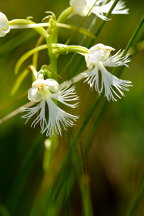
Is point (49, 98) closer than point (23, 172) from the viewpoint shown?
Yes

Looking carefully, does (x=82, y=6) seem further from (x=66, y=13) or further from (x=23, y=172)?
(x=23, y=172)

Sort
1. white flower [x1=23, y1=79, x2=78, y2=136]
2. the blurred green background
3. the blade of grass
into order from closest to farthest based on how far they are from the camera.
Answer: white flower [x1=23, y1=79, x2=78, y2=136] → the blade of grass → the blurred green background

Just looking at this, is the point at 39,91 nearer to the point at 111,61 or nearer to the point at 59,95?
the point at 59,95

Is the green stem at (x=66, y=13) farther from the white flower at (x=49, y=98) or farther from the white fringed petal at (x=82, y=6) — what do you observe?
the white flower at (x=49, y=98)

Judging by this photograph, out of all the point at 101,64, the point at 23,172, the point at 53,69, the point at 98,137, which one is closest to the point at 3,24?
the point at 53,69

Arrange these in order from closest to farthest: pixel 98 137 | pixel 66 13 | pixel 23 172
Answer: pixel 66 13 → pixel 23 172 → pixel 98 137

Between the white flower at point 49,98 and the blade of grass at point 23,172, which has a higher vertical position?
the white flower at point 49,98

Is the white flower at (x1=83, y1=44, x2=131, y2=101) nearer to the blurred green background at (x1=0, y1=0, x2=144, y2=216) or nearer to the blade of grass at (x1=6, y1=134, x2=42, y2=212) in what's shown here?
the blade of grass at (x1=6, y1=134, x2=42, y2=212)

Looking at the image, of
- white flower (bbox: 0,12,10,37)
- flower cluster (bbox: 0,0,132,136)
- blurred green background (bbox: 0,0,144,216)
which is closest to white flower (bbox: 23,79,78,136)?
flower cluster (bbox: 0,0,132,136)

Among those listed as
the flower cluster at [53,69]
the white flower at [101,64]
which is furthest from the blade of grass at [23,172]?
the white flower at [101,64]

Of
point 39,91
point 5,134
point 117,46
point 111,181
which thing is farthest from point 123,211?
point 39,91

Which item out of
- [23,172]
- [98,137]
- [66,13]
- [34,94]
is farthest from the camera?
[98,137]

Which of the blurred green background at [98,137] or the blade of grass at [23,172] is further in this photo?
the blurred green background at [98,137]
